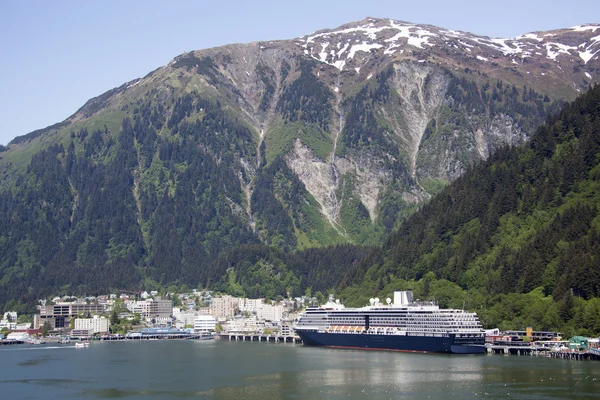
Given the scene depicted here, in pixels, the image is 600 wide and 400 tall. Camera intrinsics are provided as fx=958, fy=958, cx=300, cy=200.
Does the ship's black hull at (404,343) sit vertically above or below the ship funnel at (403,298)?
below

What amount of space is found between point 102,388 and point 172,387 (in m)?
9.15

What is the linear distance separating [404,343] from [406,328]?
3067 mm

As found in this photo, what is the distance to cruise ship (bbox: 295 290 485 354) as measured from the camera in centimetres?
16625

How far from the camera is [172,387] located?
121562mm

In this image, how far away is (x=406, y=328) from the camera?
584 feet

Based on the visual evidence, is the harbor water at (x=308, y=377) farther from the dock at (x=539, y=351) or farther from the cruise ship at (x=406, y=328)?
the cruise ship at (x=406, y=328)

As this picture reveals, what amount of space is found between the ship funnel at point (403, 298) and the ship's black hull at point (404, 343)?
34.0ft

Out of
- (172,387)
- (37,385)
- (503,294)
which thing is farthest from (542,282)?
(37,385)

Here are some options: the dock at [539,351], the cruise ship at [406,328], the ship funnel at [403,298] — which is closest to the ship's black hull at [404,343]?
the cruise ship at [406,328]

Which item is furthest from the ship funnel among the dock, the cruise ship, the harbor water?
the dock

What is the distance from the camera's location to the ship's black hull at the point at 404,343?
16525 cm

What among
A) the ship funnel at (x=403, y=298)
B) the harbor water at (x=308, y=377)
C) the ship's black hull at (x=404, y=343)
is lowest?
the harbor water at (x=308, y=377)

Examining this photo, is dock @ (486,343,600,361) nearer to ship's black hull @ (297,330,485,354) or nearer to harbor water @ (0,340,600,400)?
harbor water @ (0,340,600,400)

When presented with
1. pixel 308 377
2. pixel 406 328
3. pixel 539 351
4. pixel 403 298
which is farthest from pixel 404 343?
pixel 308 377
